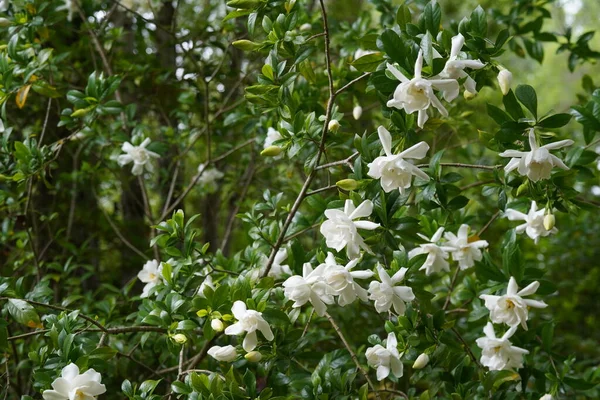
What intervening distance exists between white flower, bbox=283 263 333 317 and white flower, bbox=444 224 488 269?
500mm

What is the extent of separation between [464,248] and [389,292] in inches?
16.6

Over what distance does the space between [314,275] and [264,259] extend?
1.10 feet

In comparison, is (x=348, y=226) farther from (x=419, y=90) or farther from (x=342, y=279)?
(x=419, y=90)

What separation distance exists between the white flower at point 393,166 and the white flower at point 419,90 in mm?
68

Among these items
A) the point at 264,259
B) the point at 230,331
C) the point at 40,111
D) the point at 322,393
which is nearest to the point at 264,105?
the point at 264,259

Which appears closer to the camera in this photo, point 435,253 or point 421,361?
Answer: point 421,361

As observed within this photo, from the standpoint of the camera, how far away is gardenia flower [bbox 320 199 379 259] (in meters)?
1.18

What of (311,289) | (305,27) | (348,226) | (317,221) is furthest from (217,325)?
(305,27)

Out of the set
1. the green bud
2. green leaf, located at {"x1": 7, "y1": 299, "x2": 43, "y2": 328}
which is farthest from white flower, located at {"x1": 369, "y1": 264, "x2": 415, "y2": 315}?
green leaf, located at {"x1": 7, "y1": 299, "x2": 43, "y2": 328}

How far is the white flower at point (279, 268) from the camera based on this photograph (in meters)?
1.57

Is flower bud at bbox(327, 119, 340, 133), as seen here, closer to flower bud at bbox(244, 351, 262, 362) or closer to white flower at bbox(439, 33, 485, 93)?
white flower at bbox(439, 33, 485, 93)

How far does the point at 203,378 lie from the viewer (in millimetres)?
1296

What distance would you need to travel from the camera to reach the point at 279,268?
1.58 meters

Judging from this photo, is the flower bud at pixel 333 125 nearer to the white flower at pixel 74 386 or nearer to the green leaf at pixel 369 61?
the green leaf at pixel 369 61
